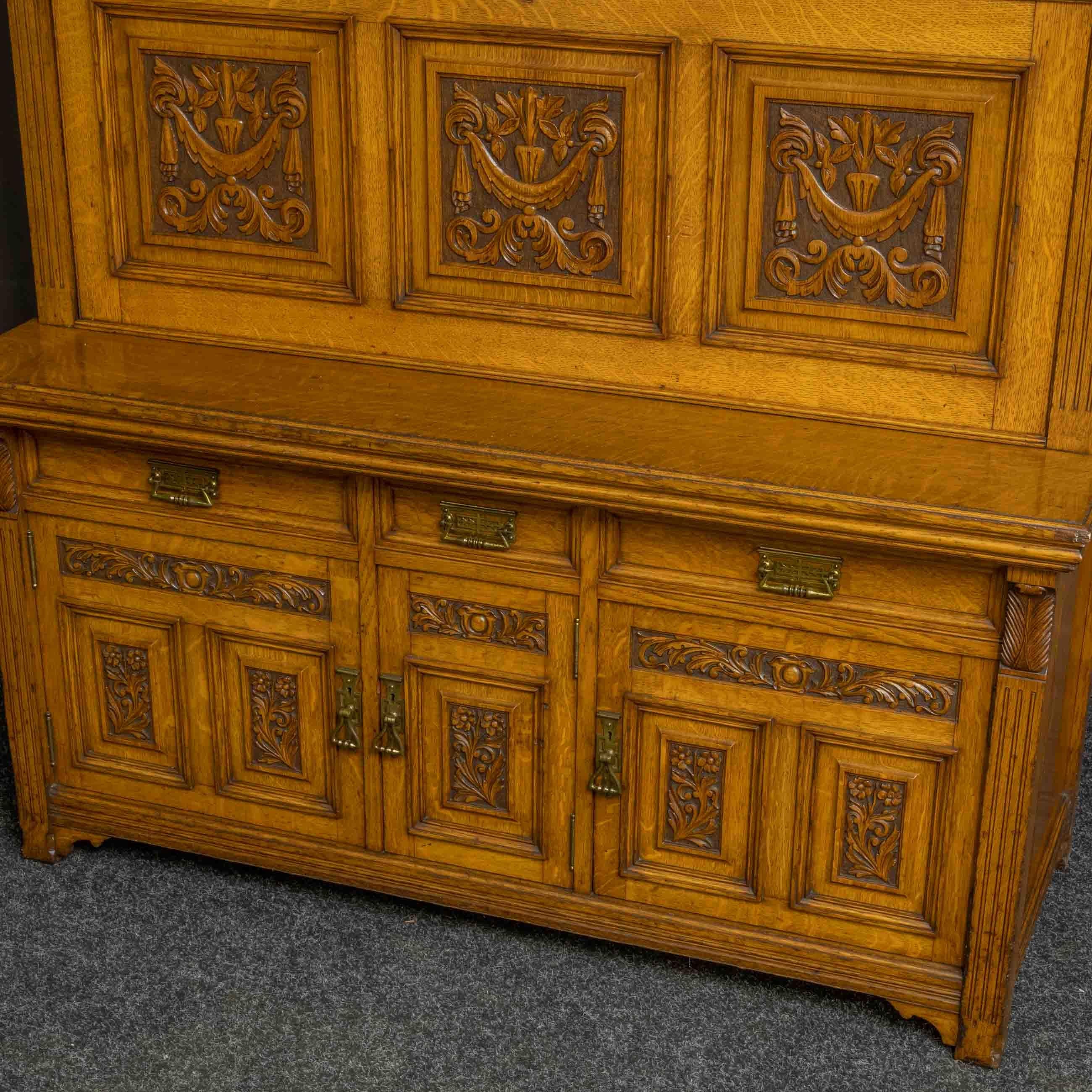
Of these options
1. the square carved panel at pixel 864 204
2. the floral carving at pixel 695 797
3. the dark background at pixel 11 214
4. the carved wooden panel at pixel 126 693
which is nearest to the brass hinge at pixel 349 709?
the carved wooden panel at pixel 126 693

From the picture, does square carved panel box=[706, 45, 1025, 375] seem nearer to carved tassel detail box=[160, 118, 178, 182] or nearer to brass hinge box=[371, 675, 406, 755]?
brass hinge box=[371, 675, 406, 755]

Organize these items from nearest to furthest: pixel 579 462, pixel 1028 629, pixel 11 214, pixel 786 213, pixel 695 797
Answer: pixel 1028 629 < pixel 579 462 < pixel 786 213 < pixel 695 797 < pixel 11 214

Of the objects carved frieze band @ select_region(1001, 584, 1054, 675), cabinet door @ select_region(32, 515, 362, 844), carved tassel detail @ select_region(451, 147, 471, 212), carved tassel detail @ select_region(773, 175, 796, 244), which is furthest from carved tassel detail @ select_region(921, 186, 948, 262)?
cabinet door @ select_region(32, 515, 362, 844)

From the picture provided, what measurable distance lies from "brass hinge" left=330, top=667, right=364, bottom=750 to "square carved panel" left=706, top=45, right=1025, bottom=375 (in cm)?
89

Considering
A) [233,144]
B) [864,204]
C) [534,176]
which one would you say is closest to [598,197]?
[534,176]

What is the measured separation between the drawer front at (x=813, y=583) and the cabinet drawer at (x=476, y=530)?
0.30 ft

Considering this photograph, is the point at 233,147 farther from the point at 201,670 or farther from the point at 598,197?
the point at 201,670

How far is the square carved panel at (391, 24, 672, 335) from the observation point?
2.82m

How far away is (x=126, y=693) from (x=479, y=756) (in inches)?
27.9

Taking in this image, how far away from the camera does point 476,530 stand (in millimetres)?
2848

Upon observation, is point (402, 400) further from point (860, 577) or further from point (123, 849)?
point (123, 849)

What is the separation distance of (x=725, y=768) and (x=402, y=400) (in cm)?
83

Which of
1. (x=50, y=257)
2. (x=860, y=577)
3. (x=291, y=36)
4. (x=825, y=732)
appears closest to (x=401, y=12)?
(x=291, y=36)

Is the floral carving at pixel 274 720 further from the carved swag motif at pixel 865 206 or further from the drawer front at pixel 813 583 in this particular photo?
the carved swag motif at pixel 865 206
